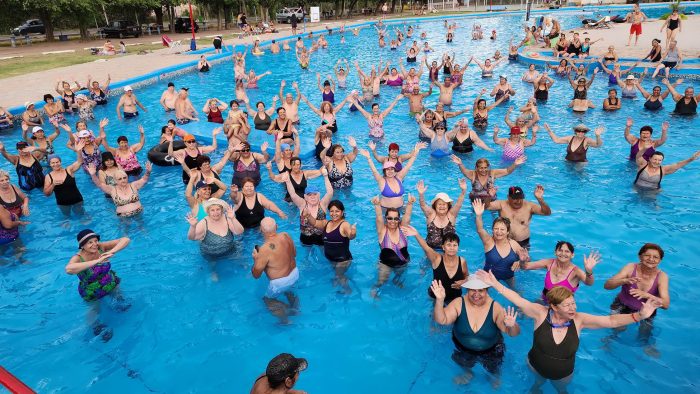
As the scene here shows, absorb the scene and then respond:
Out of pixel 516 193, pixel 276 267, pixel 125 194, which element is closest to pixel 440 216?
pixel 516 193

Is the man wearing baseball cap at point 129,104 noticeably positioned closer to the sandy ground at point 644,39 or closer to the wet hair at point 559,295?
the wet hair at point 559,295

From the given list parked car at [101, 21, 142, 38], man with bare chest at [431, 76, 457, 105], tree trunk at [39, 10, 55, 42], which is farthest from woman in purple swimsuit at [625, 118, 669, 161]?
parked car at [101, 21, 142, 38]

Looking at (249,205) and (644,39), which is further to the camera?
(644,39)

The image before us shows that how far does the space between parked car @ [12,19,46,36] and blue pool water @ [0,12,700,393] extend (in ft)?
129

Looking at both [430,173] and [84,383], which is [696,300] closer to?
[430,173]

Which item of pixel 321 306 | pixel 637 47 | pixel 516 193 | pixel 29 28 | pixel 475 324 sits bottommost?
pixel 321 306

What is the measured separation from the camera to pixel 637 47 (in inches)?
929

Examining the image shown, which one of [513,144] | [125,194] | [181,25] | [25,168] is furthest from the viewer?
[181,25]

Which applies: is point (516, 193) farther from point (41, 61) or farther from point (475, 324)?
point (41, 61)

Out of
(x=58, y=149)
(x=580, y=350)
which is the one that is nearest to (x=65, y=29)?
(x=58, y=149)

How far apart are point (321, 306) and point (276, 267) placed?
0.93 metres

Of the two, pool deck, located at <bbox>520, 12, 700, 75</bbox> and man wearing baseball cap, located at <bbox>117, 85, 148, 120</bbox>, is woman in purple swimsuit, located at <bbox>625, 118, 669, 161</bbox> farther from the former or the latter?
man wearing baseball cap, located at <bbox>117, 85, 148, 120</bbox>

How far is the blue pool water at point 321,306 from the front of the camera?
5.28 m

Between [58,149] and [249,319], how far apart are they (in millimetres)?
10768
